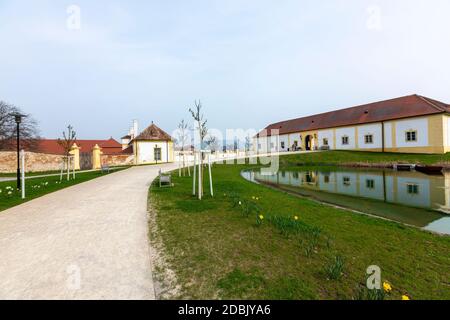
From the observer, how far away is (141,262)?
12.3 feet

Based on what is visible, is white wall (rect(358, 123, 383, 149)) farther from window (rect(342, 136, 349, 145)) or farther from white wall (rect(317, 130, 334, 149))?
white wall (rect(317, 130, 334, 149))

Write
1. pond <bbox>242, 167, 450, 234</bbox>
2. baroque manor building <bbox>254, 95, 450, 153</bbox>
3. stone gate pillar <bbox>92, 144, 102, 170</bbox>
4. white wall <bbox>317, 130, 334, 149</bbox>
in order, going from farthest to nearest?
white wall <bbox>317, 130, 334, 149</bbox> → baroque manor building <bbox>254, 95, 450, 153</bbox> → stone gate pillar <bbox>92, 144, 102, 170</bbox> → pond <bbox>242, 167, 450, 234</bbox>

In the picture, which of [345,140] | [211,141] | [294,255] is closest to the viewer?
[294,255]

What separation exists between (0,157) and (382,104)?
54809 mm

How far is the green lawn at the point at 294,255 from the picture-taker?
120 inches

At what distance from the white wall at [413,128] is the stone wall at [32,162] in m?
46.8

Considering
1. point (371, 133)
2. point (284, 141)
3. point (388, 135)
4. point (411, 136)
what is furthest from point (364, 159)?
point (284, 141)

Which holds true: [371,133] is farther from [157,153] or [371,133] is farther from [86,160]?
[86,160]

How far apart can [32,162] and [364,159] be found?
4106cm

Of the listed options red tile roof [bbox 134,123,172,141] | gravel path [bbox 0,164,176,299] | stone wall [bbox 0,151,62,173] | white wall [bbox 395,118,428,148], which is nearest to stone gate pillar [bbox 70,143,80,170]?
stone wall [bbox 0,151,62,173]

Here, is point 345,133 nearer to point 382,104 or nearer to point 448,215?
point 382,104

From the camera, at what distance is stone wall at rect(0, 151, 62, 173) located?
25359 millimetres

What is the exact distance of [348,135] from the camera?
40.1m

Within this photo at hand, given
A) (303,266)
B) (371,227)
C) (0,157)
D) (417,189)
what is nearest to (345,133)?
(417,189)
